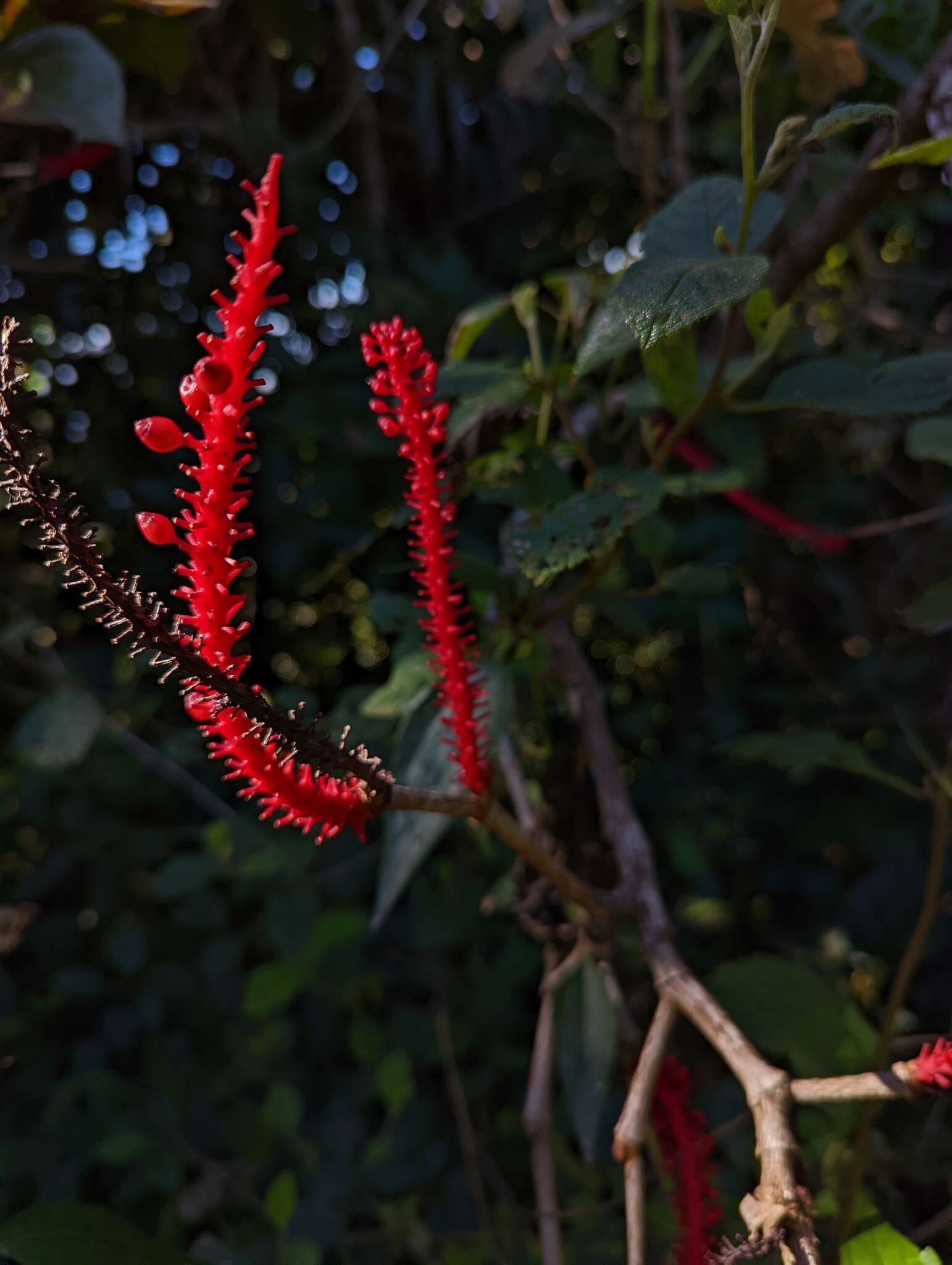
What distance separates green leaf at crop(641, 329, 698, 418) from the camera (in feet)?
1.51

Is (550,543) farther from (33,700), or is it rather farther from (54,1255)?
(33,700)

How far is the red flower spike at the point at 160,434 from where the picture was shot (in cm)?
26

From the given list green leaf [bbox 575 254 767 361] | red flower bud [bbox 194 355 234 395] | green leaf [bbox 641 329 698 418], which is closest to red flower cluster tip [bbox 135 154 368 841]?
red flower bud [bbox 194 355 234 395]

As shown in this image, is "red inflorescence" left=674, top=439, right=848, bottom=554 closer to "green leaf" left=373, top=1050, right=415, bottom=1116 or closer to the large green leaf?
the large green leaf

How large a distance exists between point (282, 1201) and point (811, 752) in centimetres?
57

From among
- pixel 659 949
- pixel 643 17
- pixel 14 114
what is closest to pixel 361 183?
pixel 643 17

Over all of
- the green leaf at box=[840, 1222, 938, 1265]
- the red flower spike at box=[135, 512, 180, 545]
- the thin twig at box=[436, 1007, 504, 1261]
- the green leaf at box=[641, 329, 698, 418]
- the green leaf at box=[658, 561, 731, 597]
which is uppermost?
the green leaf at box=[641, 329, 698, 418]

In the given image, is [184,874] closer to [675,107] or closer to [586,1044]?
[586,1044]

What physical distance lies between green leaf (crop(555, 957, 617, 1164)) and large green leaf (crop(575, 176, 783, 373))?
0.37 m

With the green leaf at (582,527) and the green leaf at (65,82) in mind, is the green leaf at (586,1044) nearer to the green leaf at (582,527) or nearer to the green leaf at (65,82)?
the green leaf at (582,527)

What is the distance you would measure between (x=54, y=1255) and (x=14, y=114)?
64 cm

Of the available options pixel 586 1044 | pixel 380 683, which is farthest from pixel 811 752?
pixel 380 683

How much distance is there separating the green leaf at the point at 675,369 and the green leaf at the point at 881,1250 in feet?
1.30

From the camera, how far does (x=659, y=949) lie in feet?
1.56
